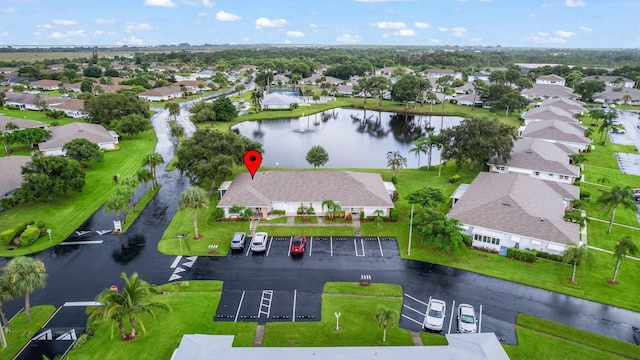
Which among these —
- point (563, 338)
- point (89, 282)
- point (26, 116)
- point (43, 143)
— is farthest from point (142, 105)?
point (563, 338)

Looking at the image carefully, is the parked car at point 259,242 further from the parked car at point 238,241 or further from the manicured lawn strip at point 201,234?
the manicured lawn strip at point 201,234

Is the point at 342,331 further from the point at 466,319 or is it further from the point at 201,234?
the point at 201,234

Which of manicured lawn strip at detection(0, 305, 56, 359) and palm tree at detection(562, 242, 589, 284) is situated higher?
palm tree at detection(562, 242, 589, 284)

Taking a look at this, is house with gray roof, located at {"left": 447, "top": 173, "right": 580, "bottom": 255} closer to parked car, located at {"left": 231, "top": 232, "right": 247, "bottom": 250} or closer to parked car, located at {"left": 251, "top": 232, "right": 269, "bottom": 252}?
parked car, located at {"left": 251, "top": 232, "right": 269, "bottom": 252}

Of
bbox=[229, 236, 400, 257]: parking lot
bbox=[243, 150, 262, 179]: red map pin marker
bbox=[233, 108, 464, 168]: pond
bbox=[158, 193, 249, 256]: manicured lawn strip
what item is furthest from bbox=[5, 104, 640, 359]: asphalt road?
bbox=[233, 108, 464, 168]: pond

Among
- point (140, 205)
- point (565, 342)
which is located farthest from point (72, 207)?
point (565, 342)

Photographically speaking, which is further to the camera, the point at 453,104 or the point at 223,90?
the point at 223,90

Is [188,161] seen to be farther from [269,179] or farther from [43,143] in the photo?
[43,143]
